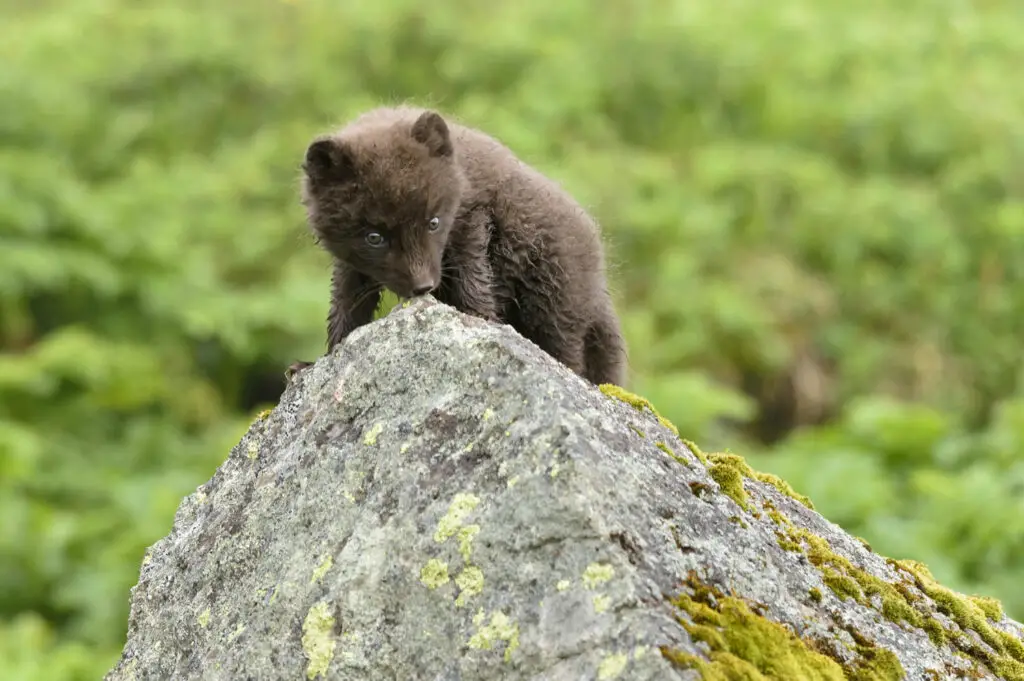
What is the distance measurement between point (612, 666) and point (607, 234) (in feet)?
A: 17.1

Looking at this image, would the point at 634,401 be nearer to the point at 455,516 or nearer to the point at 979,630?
the point at 455,516

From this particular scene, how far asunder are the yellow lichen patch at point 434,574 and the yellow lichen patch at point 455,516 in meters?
0.05

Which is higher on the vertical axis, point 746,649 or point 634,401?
point 634,401

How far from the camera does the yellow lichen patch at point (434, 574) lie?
2639 mm

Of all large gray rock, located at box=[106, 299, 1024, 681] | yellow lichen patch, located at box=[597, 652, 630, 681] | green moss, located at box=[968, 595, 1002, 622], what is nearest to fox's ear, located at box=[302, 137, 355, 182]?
large gray rock, located at box=[106, 299, 1024, 681]

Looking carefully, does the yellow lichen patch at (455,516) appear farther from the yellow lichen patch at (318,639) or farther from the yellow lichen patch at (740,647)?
→ the yellow lichen patch at (740,647)

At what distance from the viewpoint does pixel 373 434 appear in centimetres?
300

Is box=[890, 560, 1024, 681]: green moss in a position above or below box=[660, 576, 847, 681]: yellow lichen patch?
above

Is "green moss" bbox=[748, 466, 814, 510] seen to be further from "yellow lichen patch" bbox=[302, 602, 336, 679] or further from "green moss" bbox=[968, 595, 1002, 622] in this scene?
"yellow lichen patch" bbox=[302, 602, 336, 679]

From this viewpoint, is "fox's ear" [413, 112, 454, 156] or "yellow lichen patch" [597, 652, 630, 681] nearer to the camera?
"yellow lichen patch" [597, 652, 630, 681]

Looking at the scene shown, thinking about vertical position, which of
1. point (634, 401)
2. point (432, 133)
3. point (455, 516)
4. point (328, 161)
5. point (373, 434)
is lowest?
point (455, 516)

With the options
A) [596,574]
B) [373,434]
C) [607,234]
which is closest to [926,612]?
[596,574]

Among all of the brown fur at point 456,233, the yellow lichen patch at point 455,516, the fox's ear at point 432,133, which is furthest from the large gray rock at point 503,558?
the fox's ear at point 432,133

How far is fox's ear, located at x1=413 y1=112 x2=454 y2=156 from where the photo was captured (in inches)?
152
